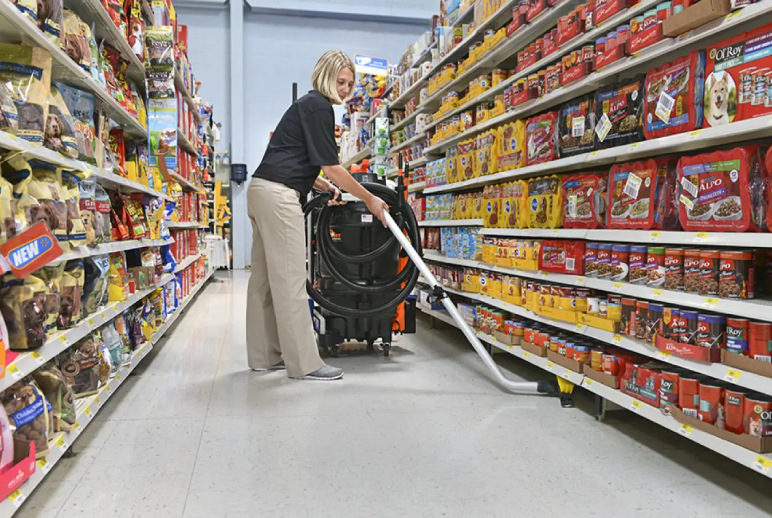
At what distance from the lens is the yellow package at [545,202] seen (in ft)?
9.21

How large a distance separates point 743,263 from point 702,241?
0.14 m

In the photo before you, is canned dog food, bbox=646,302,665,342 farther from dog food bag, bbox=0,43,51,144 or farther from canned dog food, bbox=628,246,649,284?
dog food bag, bbox=0,43,51,144

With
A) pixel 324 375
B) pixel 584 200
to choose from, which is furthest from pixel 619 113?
pixel 324 375

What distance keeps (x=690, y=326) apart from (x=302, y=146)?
2.09 meters

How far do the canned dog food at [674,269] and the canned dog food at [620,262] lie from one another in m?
0.23

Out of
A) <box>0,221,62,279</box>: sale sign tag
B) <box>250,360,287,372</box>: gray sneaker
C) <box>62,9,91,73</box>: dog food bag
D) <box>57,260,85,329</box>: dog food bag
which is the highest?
<box>62,9,91,73</box>: dog food bag

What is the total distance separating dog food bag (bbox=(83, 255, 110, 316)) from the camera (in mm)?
2258

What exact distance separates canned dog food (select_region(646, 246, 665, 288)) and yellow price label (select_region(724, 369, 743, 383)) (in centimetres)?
43

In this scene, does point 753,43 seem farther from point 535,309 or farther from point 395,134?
point 395,134

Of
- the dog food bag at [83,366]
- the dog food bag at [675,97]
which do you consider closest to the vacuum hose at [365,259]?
the dog food bag at [83,366]

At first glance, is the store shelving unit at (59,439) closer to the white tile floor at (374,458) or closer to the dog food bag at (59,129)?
the white tile floor at (374,458)

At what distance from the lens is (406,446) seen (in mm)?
2143

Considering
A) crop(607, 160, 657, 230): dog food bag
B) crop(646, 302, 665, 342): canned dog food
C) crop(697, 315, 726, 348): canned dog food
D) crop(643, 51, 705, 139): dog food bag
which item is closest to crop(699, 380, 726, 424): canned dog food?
crop(697, 315, 726, 348): canned dog food

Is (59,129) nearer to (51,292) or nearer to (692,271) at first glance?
(51,292)
